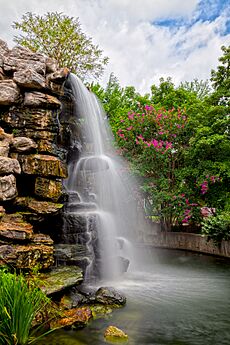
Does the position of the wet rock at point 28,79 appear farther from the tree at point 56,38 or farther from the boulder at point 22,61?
the tree at point 56,38

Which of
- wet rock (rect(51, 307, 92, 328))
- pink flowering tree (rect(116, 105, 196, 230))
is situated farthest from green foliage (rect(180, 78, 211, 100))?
wet rock (rect(51, 307, 92, 328))

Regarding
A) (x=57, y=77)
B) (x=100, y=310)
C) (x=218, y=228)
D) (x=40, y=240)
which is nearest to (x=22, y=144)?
(x=57, y=77)

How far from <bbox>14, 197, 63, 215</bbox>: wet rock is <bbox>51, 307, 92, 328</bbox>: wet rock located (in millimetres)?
Result: 2940

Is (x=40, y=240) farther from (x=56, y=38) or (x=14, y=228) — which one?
(x=56, y=38)

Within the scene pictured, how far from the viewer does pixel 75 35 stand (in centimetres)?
1928

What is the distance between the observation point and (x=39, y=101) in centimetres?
975

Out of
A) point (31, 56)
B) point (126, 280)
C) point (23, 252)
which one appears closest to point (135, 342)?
point (23, 252)

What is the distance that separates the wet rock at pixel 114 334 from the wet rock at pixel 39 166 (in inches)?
187

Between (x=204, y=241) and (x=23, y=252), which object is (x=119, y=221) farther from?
(x=23, y=252)

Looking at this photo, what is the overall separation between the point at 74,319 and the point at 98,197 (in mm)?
12057

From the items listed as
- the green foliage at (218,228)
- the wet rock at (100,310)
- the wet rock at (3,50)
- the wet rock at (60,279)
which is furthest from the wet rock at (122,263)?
the wet rock at (3,50)

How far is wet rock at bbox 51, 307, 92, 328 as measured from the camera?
5.98 metres

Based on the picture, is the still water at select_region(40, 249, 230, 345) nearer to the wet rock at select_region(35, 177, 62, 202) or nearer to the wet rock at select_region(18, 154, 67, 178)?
the wet rock at select_region(35, 177, 62, 202)

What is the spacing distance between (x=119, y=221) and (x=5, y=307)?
15579mm
